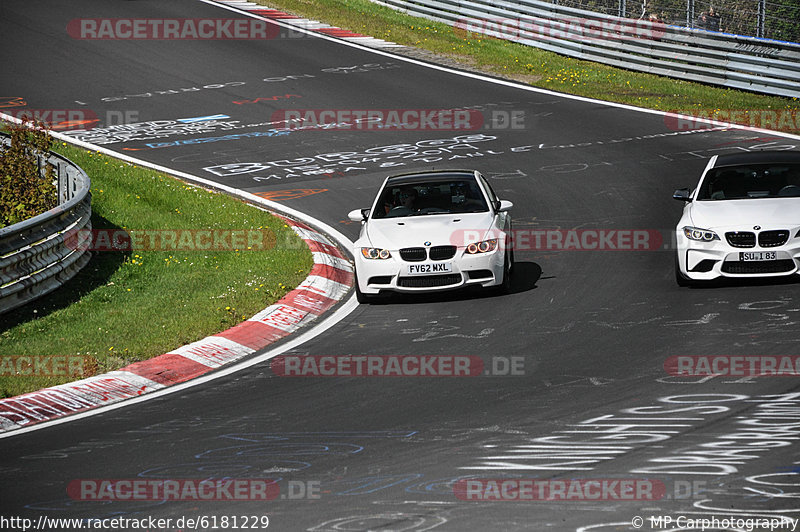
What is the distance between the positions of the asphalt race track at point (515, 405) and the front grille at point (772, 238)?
0.50 metres

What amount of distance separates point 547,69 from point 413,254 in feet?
53.4

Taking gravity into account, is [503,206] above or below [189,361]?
above

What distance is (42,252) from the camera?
502 inches

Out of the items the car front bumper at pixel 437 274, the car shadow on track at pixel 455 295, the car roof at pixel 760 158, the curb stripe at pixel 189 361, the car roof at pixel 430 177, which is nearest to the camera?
the curb stripe at pixel 189 361

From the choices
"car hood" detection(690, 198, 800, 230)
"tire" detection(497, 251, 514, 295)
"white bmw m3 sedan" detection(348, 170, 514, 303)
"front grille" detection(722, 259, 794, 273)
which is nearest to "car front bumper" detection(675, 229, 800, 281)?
"front grille" detection(722, 259, 794, 273)

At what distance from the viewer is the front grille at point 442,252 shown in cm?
1286

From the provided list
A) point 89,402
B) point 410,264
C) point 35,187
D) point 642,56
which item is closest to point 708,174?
point 410,264

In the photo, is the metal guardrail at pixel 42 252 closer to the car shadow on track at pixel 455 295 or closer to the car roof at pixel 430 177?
the car shadow on track at pixel 455 295

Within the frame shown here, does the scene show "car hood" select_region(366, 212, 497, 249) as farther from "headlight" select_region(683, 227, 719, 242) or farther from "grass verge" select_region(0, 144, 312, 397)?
"headlight" select_region(683, 227, 719, 242)

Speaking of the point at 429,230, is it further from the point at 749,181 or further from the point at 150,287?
the point at 749,181

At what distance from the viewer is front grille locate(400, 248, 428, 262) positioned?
508 inches

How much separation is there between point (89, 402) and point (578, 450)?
15.2 feet

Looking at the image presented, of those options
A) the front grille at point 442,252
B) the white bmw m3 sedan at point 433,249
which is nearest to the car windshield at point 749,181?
the white bmw m3 sedan at point 433,249

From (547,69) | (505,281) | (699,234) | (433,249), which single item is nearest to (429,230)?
(433,249)
